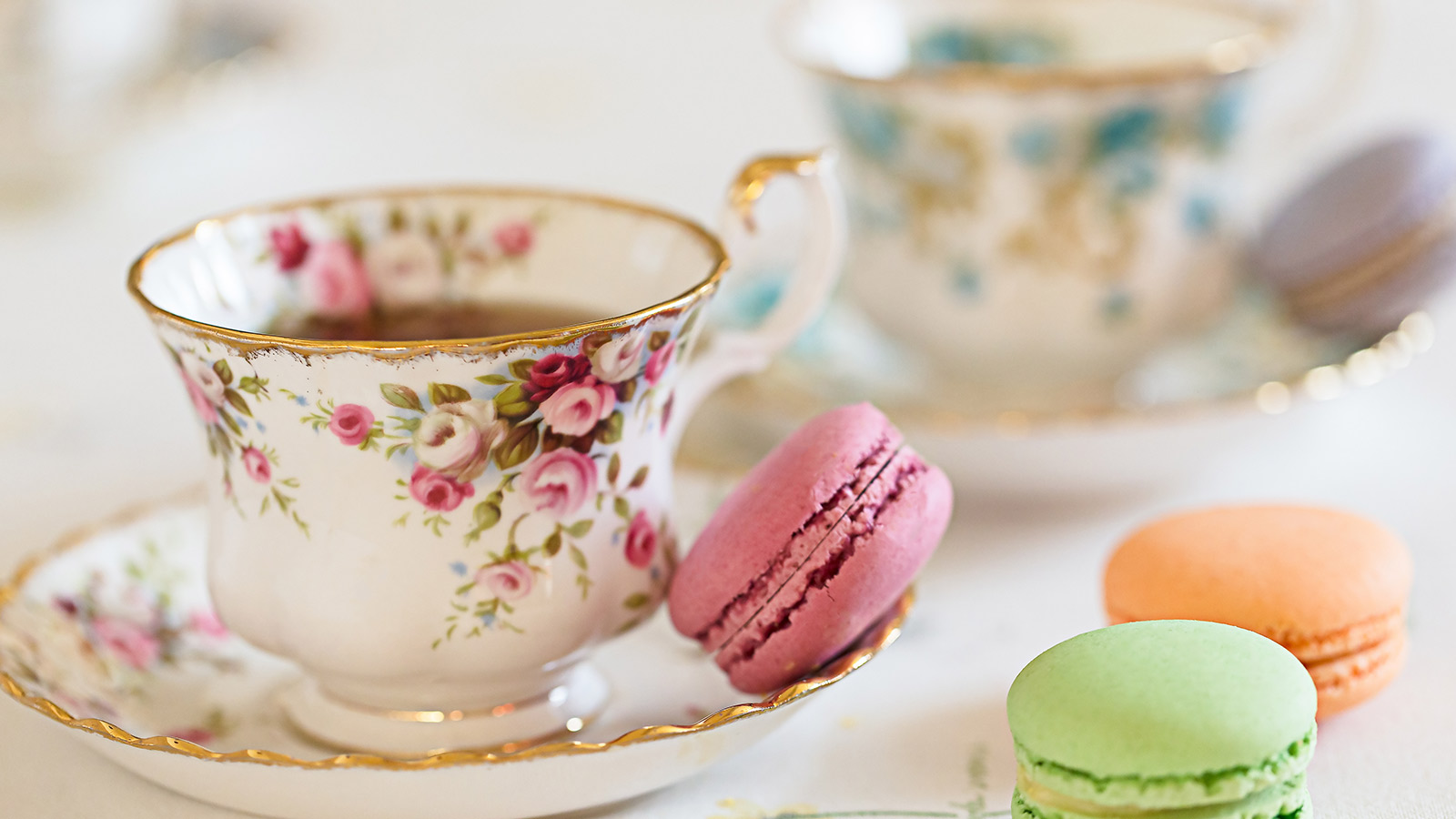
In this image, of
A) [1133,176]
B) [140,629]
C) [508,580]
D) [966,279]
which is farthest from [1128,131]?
[140,629]

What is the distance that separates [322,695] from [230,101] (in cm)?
98

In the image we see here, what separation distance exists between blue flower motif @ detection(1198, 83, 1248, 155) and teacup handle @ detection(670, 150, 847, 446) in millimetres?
332

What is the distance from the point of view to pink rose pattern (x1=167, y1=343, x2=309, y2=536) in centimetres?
58

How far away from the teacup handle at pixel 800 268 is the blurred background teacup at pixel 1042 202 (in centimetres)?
24

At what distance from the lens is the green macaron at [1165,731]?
477 mm

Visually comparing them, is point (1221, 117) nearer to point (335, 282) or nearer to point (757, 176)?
point (757, 176)

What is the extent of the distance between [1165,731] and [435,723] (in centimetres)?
30

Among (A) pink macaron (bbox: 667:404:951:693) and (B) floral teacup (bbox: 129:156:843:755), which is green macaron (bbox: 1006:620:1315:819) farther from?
(B) floral teacup (bbox: 129:156:843:755)

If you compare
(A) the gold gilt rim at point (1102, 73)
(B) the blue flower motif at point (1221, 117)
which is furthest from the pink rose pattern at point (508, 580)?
(B) the blue flower motif at point (1221, 117)

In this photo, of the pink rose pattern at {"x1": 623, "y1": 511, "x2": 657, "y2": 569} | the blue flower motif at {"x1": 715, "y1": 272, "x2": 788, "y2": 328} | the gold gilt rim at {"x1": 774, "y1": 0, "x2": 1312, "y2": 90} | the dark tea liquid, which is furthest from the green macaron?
the blue flower motif at {"x1": 715, "y1": 272, "x2": 788, "y2": 328}

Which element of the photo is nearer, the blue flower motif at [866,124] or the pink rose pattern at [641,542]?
the pink rose pattern at [641,542]

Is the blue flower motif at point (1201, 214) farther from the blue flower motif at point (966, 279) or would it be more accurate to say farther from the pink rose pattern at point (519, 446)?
the pink rose pattern at point (519, 446)

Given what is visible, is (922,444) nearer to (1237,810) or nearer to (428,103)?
(1237,810)

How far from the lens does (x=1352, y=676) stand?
0.61m
